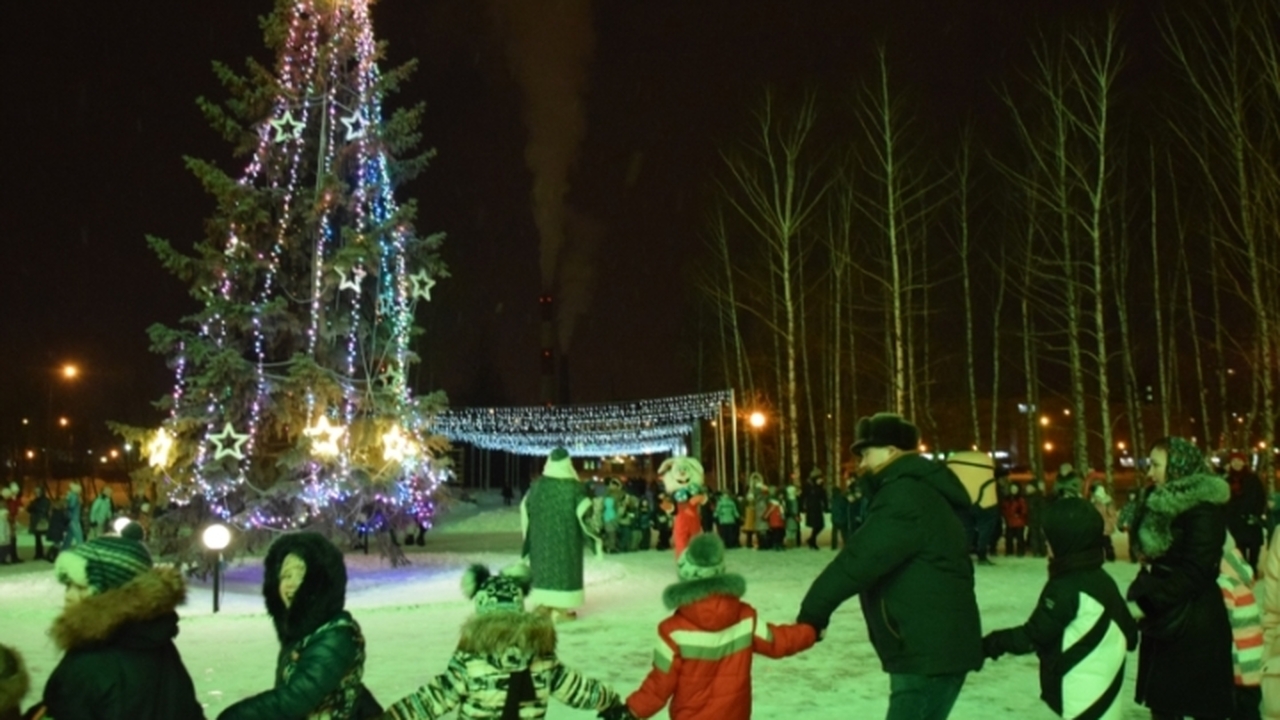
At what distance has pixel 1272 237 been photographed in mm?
25312

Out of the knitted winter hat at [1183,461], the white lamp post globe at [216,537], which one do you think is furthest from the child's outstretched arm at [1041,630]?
the white lamp post globe at [216,537]

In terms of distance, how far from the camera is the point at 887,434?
5.14 meters

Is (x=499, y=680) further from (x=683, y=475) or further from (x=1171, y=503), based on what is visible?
(x=683, y=475)

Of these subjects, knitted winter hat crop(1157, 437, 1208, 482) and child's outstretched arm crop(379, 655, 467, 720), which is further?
knitted winter hat crop(1157, 437, 1208, 482)

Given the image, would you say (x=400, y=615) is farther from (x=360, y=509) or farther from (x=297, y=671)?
(x=297, y=671)

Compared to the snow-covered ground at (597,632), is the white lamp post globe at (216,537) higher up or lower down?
higher up

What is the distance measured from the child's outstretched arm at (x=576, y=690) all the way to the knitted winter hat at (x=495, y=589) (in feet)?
1.00

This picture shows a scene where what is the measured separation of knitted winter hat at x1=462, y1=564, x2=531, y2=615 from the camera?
4.52m

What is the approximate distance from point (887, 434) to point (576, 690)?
181 centimetres

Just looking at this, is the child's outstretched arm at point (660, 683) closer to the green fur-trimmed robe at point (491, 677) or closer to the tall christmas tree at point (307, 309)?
the green fur-trimmed robe at point (491, 677)

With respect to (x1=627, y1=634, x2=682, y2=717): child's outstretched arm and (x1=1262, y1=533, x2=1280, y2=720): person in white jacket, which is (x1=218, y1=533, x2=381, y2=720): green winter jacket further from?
(x1=1262, y1=533, x2=1280, y2=720): person in white jacket

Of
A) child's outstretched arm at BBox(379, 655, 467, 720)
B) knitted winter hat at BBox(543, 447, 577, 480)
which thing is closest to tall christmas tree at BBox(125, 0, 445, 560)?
knitted winter hat at BBox(543, 447, 577, 480)

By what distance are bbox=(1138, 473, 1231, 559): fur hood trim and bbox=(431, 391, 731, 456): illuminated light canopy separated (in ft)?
110

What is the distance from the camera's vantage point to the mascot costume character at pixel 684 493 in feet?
56.3
